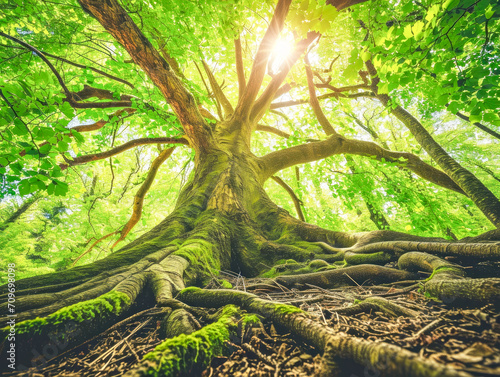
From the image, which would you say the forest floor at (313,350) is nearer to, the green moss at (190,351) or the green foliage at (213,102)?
the green moss at (190,351)

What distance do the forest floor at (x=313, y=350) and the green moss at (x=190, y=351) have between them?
2.1 inches

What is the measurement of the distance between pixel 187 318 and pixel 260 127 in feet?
23.7

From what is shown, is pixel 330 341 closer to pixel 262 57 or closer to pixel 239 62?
pixel 262 57

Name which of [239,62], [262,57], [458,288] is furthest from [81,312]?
[239,62]

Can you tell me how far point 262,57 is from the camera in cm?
464

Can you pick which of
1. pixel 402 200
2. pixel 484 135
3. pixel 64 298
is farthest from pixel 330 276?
pixel 484 135

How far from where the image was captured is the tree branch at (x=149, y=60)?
249 centimetres

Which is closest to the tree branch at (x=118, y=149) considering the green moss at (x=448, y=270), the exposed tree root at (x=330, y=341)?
the exposed tree root at (x=330, y=341)

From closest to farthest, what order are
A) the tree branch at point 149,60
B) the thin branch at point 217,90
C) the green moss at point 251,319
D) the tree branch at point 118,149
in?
the green moss at point 251,319
the tree branch at point 149,60
the tree branch at point 118,149
the thin branch at point 217,90

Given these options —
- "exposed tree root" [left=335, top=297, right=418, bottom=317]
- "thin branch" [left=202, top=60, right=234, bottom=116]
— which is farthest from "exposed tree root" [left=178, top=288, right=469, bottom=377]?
"thin branch" [left=202, top=60, right=234, bottom=116]

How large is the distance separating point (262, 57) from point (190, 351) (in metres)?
5.28

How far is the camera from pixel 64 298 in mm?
1516

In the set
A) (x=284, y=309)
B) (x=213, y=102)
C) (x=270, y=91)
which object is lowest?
(x=284, y=309)

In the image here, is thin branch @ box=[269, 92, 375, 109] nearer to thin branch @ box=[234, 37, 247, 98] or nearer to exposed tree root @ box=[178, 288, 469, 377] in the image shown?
thin branch @ box=[234, 37, 247, 98]
